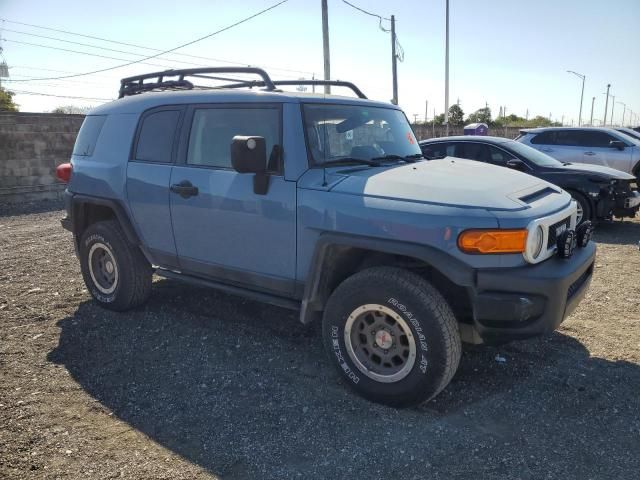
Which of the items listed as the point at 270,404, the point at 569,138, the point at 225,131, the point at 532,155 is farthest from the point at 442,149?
the point at 270,404

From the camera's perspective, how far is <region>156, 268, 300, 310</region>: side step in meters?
3.74

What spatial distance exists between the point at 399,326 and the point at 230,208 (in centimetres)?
153

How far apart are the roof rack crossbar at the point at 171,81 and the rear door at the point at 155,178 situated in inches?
23.4

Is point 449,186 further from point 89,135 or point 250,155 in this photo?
point 89,135

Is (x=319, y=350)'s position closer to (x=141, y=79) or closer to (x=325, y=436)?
(x=325, y=436)

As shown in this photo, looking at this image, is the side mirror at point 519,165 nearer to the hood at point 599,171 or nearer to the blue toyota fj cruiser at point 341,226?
the hood at point 599,171

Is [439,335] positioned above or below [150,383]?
above

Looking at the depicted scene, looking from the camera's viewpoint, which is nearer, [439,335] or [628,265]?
[439,335]

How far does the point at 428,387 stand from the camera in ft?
10.2

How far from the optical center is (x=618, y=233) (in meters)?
8.49

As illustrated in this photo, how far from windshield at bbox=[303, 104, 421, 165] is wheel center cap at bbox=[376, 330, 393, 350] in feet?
4.06

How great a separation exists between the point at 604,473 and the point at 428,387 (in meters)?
0.98

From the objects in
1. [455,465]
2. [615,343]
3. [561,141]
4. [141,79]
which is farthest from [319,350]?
[561,141]

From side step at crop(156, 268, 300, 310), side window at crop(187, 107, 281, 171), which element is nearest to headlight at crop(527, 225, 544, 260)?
side step at crop(156, 268, 300, 310)
